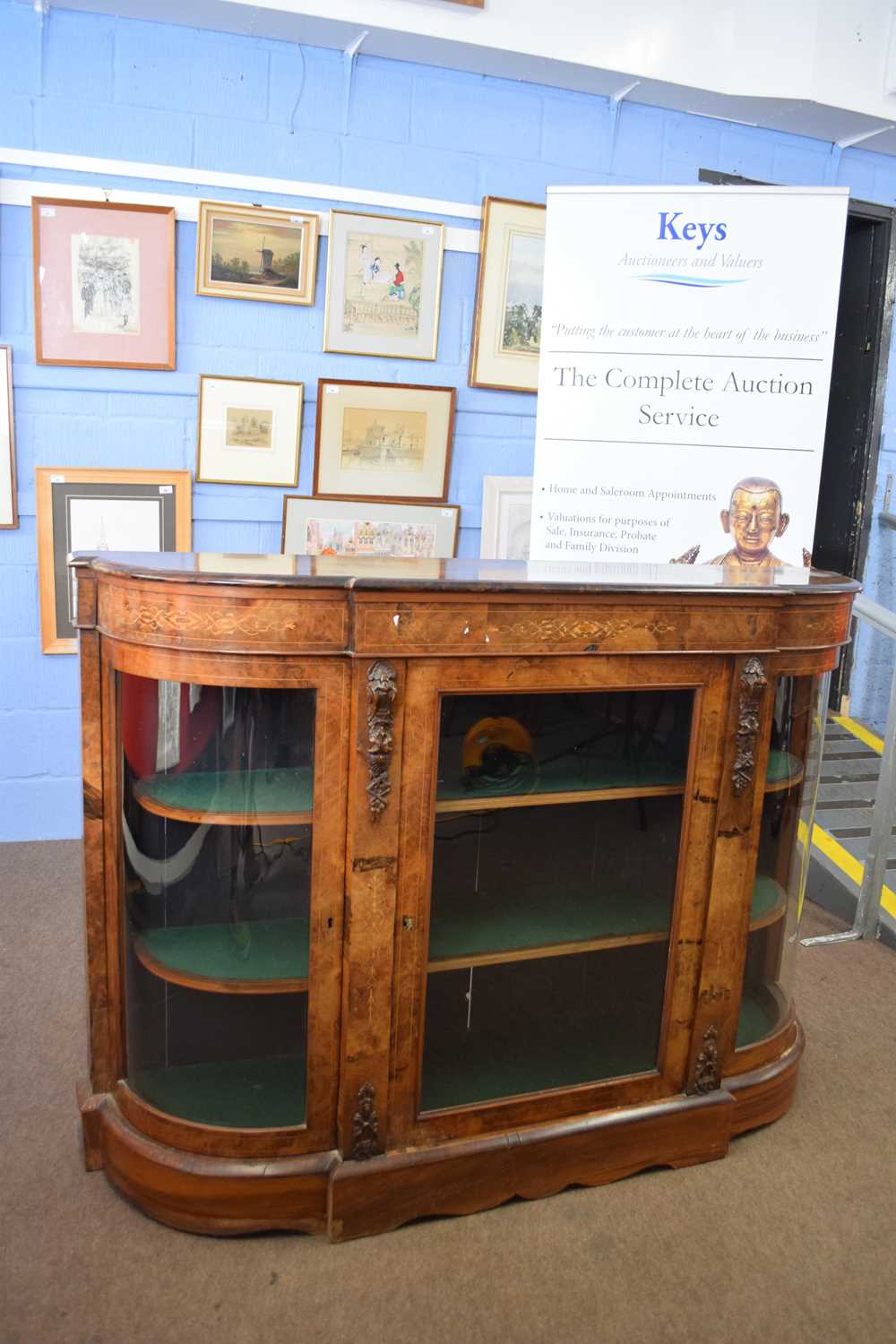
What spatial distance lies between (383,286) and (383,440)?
1.77 ft

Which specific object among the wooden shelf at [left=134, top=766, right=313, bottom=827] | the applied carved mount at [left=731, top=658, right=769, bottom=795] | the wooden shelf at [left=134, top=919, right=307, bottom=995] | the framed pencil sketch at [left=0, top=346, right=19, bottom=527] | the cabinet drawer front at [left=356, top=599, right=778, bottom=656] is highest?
the framed pencil sketch at [left=0, top=346, right=19, bottom=527]

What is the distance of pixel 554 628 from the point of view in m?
1.90

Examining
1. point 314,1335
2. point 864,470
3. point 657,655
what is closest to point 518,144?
point 864,470

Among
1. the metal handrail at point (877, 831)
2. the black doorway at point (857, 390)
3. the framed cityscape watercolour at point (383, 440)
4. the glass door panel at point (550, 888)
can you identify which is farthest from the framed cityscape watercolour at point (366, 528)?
the glass door panel at point (550, 888)

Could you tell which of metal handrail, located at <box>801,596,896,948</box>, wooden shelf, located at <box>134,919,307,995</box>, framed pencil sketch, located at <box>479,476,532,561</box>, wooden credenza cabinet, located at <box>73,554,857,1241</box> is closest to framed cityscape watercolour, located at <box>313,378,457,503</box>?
framed pencil sketch, located at <box>479,476,532,561</box>

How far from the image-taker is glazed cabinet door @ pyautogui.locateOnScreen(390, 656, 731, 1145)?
1.92 meters

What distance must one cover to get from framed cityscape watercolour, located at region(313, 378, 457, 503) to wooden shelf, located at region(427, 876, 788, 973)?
Result: 7.09ft

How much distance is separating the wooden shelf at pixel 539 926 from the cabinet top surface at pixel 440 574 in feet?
2.05

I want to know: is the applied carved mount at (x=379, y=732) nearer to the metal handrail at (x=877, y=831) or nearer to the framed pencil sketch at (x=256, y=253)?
the metal handrail at (x=877, y=831)

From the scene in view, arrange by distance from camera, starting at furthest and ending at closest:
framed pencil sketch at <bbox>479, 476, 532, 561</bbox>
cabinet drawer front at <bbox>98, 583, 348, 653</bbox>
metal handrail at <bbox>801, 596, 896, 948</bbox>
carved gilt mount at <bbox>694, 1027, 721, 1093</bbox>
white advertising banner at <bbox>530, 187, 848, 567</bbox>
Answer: framed pencil sketch at <bbox>479, 476, 532, 561</bbox> → metal handrail at <bbox>801, 596, 896, 948</bbox> → white advertising banner at <bbox>530, 187, 848, 567</bbox> → carved gilt mount at <bbox>694, 1027, 721, 1093</bbox> → cabinet drawer front at <bbox>98, 583, 348, 653</bbox>

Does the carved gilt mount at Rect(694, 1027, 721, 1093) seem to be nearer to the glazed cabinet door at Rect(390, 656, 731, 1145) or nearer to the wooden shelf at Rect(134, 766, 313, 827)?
the glazed cabinet door at Rect(390, 656, 731, 1145)

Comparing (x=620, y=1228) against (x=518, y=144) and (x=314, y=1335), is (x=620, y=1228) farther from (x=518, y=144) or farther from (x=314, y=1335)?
(x=518, y=144)

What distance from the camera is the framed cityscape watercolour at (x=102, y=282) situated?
11.2 ft

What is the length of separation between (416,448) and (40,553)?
1390 millimetres
